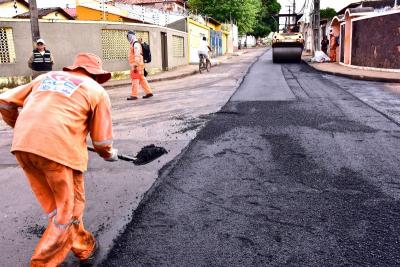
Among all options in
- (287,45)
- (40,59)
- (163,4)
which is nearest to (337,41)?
(287,45)

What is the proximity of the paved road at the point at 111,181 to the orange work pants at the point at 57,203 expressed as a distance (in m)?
0.43

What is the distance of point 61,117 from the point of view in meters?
2.38

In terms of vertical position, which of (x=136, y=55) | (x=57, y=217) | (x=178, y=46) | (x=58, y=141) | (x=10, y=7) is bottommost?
(x=57, y=217)

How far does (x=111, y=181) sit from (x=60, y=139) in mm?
2195

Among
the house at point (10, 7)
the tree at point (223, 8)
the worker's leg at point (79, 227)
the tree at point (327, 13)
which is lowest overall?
the worker's leg at point (79, 227)

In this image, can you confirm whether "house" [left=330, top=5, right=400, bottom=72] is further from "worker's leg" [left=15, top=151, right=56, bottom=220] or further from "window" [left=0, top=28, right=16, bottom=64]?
"worker's leg" [left=15, top=151, right=56, bottom=220]

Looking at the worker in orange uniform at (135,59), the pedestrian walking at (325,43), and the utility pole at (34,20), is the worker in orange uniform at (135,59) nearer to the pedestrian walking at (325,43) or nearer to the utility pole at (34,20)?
the utility pole at (34,20)

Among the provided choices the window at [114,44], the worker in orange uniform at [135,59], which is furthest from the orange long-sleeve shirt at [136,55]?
the window at [114,44]

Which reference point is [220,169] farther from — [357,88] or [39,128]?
[357,88]

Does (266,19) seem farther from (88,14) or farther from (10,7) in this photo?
(88,14)

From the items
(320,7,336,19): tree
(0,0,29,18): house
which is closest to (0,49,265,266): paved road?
(0,0,29,18): house

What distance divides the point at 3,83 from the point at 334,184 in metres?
12.6

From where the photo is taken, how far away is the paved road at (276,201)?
9.27ft

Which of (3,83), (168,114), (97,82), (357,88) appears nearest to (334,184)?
(97,82)
